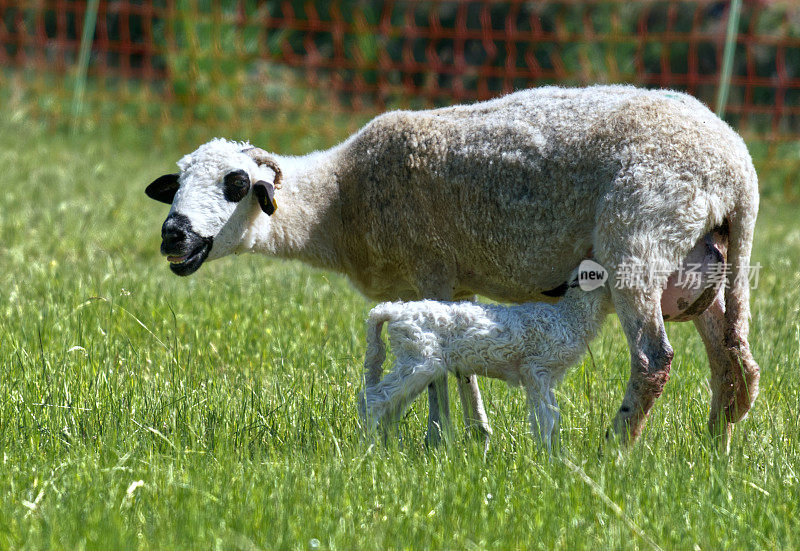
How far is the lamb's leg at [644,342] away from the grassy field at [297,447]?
7.9 inches

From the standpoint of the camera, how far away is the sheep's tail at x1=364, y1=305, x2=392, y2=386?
14.0 feet

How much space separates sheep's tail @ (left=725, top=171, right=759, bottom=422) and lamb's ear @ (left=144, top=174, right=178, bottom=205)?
257cm

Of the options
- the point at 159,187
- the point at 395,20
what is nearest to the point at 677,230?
the point at 159,187

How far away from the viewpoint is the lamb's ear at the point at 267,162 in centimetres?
502

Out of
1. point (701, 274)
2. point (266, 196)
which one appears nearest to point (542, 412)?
point (701, 274)

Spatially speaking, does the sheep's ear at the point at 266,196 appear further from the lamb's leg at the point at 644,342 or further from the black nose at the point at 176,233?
the lamb's leg at the point at 644,342

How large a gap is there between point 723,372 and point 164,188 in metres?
2.75

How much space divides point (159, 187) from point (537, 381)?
2.10m

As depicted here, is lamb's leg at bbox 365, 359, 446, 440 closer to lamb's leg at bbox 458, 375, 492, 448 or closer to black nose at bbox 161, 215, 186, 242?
lamb's leg at bbox 458, 375, 492, 448

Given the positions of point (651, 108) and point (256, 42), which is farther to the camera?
point (256, 42)

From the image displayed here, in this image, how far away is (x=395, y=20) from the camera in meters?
15.4

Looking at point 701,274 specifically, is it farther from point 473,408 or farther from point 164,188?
point 164,188

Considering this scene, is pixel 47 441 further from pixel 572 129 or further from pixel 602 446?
pixel 572 129

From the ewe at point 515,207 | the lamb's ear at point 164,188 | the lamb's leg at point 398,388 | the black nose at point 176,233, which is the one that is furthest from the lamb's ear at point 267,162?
the lamb's leg at point 398,388
